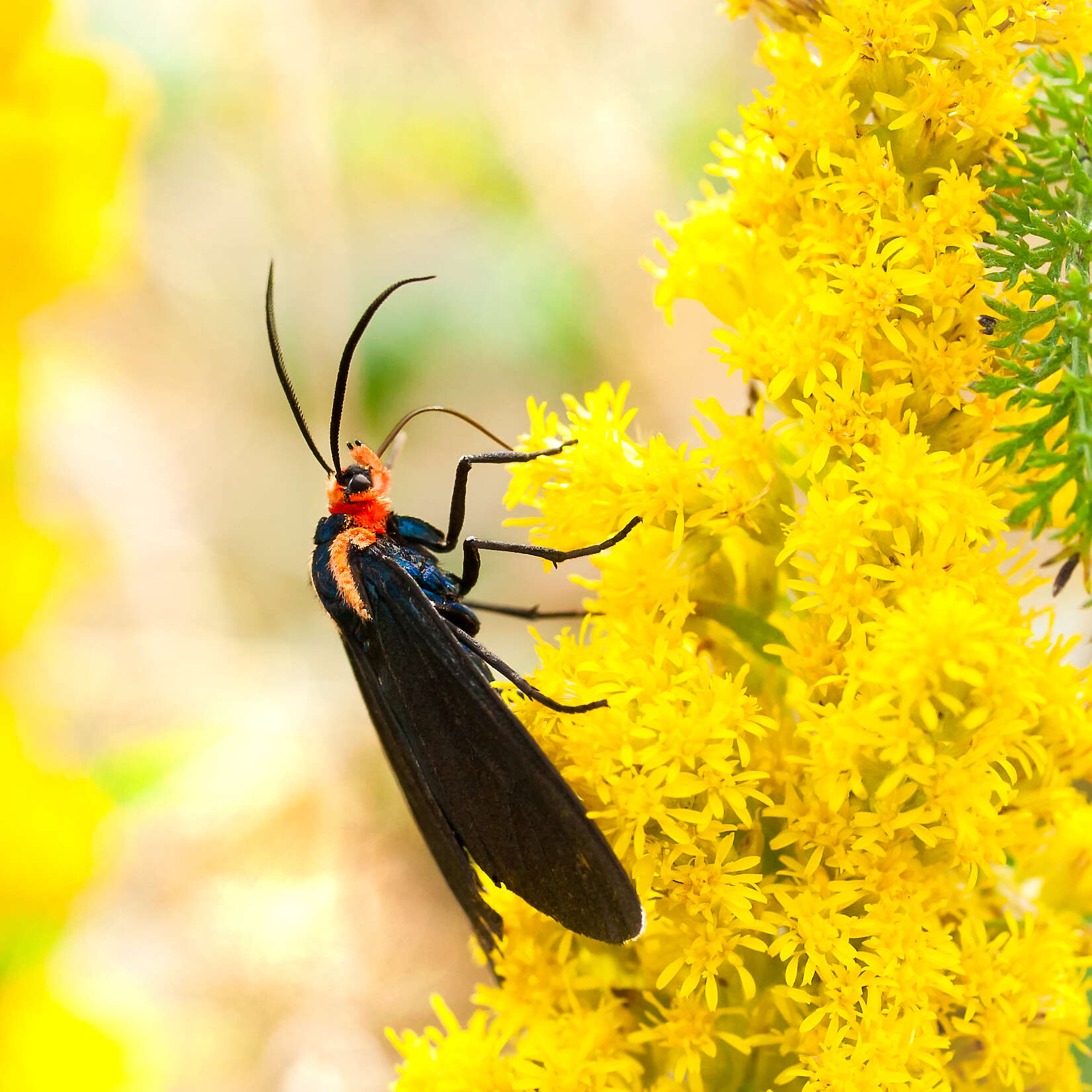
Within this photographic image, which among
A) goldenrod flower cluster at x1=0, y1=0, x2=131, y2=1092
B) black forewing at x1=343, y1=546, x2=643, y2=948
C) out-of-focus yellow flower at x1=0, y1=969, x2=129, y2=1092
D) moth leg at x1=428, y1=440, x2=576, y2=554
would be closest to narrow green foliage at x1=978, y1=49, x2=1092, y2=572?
black forewing at x1=343, y1=546, x2=643, y2=948

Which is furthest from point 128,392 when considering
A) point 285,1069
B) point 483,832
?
point 483,832

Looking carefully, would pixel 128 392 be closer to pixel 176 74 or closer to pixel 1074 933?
pixel 176 74

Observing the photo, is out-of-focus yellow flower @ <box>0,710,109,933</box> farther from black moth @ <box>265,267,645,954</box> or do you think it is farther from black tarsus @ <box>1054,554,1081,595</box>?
black tarsus @ <box>1054,554,1081,595</box>

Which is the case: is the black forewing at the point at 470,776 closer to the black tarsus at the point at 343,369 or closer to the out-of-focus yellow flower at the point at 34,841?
the black tarsus at the point at 343,369

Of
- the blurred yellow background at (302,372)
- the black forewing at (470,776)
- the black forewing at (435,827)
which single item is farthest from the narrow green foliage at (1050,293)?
the blurred yellow background at (302,372)

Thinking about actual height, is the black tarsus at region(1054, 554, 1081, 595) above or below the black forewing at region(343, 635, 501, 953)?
below
